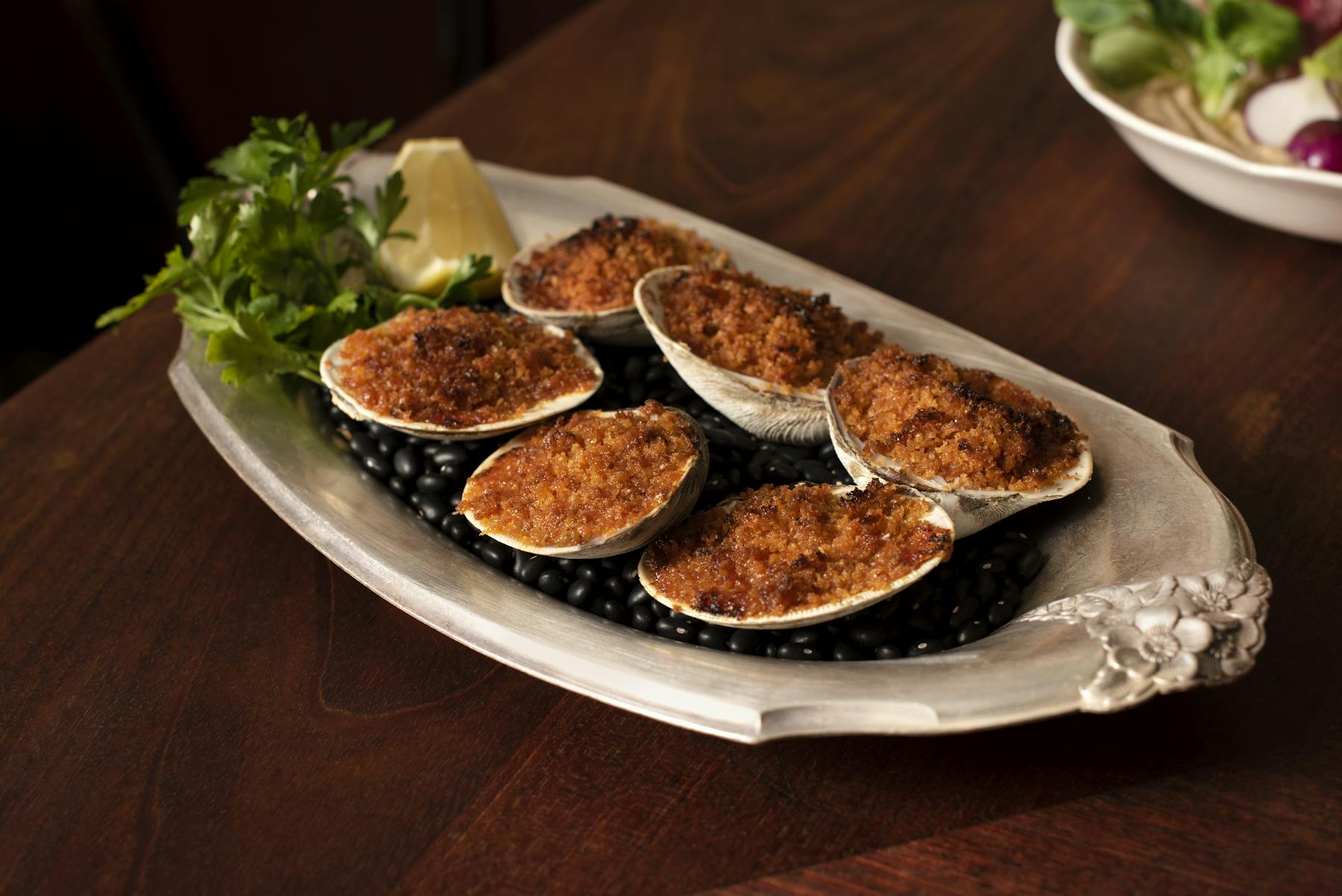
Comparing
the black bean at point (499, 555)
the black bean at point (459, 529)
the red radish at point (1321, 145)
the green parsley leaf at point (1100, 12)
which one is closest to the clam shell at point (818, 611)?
the black bean at point (499, 555)

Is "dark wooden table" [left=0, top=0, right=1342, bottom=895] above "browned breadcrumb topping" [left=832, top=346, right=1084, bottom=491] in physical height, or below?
below

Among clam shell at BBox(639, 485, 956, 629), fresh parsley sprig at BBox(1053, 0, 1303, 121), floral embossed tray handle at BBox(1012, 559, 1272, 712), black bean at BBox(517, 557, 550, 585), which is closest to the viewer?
floral embossed tray handle at BBox(1012, 559, 1272, 712)

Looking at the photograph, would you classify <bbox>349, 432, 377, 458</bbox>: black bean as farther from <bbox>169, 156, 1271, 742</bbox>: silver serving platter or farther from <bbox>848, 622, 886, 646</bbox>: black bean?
<bbox>848, 622, 886, 646</bbox>: black bean

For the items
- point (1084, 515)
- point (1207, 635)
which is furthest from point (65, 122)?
point (1207, 635)

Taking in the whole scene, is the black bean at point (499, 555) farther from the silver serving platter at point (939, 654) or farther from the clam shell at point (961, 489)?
the clam shell at point (961, 489)

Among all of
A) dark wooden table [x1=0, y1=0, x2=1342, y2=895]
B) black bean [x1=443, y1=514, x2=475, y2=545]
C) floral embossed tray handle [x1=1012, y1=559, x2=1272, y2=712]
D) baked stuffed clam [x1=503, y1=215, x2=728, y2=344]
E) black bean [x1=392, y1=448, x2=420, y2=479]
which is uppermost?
baked stuffed clam [x1=503, y1=215, x2=728, y2=344]

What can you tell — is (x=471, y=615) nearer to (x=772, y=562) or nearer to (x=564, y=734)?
(x=564, y=734)

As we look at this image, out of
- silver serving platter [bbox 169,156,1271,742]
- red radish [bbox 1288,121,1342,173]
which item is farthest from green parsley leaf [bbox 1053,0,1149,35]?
silver serving platter [bbox 169,156,1271,742]

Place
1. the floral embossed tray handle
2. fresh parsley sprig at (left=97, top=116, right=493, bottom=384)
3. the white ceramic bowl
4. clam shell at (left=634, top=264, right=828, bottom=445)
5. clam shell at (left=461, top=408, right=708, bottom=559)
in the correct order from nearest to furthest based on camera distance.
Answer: the floral embossed tray handle < clam shell at (left=461, top=408, right=708, bottom=559) < clam shell at (left=634, top=264, right=828, bottom=445) < fresh parsley sprig at (left=97, top=116, right=493, bottom=384) < the white ceramic bowl
